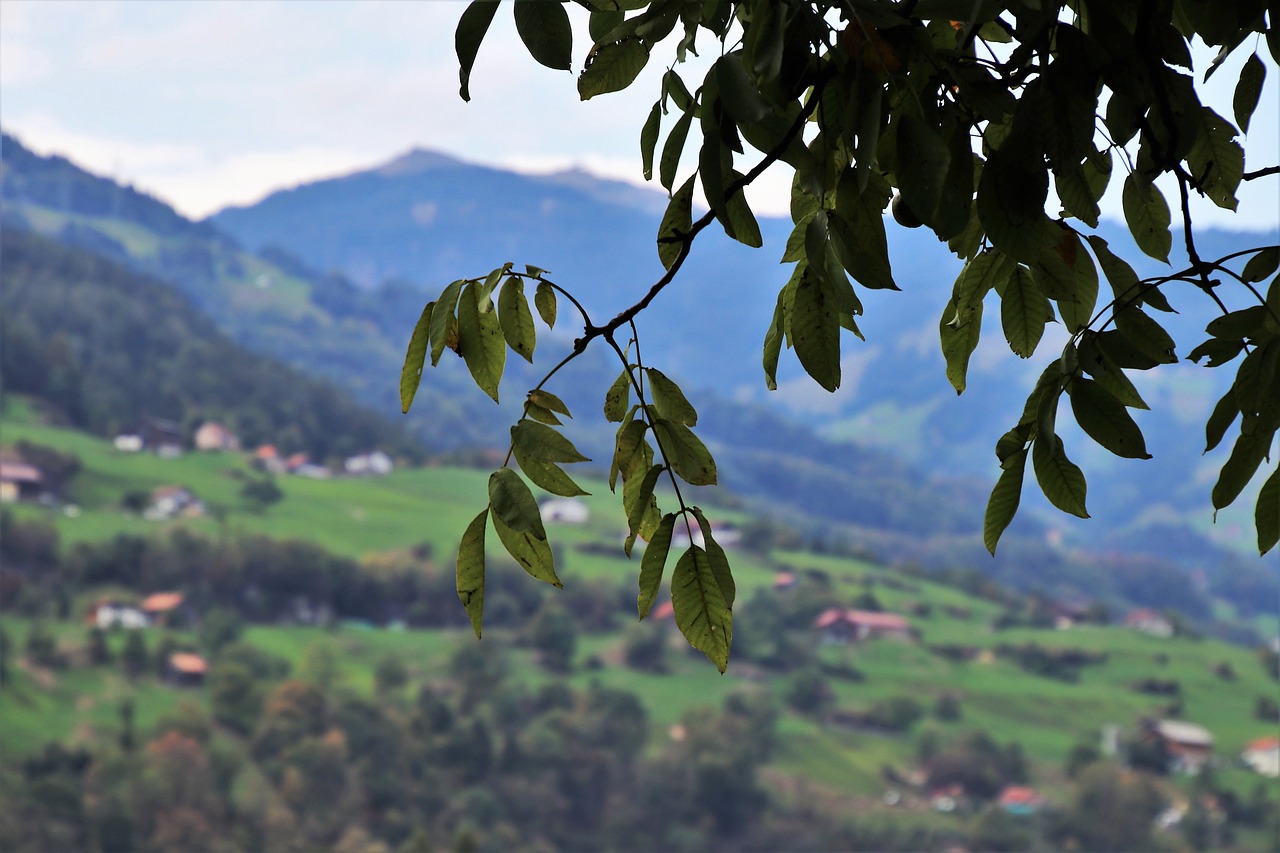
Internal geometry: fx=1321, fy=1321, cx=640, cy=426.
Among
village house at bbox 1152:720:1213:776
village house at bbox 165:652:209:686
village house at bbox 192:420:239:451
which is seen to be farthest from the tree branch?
village house at bbox 192:420:239:451

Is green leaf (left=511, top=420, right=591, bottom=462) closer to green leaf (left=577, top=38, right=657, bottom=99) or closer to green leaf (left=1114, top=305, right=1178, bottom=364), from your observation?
green leaf (left=577, top=38, right=657, bottom=99)

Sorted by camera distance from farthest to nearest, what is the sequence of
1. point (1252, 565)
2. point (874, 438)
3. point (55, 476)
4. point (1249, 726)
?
point (874, 438) < point (1252, 565) < point (55, 476) < point (1249, 726)

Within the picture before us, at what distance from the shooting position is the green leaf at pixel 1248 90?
3.05ft

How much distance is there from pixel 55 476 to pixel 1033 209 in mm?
44272

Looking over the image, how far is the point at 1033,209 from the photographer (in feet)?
2.33

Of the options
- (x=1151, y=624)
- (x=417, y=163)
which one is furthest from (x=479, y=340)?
(x=417, y=163)

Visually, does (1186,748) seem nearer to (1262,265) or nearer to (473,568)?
(1262,265)

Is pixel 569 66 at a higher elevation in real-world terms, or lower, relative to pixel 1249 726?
higher

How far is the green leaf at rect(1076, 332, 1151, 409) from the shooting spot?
84cm

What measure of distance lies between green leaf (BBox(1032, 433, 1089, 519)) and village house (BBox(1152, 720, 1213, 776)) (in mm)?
39416

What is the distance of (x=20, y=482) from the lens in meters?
39.2

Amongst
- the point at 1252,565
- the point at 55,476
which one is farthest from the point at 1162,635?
the point at 55,476

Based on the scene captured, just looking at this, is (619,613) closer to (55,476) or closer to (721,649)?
(55,476)

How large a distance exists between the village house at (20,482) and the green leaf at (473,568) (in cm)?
4248
